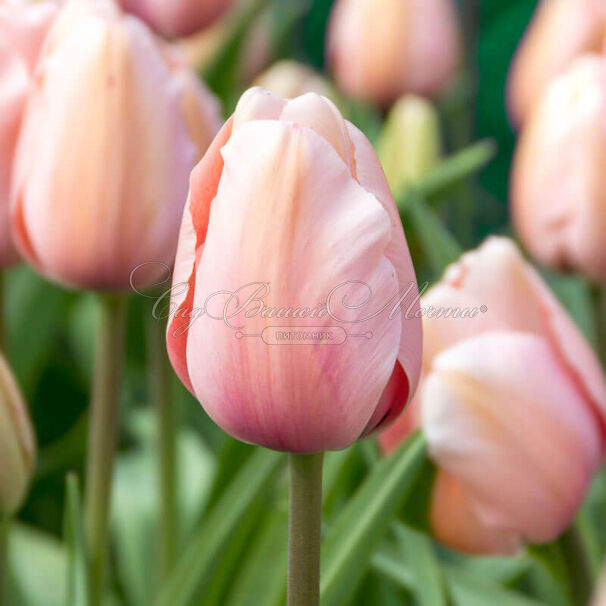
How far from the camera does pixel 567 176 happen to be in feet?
1.80

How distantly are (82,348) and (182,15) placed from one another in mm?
286

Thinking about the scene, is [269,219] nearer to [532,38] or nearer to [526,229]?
[526,229]

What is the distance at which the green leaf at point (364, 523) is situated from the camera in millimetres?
316

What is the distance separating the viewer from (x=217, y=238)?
9.0 inches

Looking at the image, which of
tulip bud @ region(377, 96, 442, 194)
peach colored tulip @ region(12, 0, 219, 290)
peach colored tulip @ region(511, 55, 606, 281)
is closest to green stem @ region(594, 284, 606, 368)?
peach colored tulip @ region(511, 55, 606, 281)

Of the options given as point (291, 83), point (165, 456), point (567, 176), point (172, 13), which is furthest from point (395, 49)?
point (165, 456)

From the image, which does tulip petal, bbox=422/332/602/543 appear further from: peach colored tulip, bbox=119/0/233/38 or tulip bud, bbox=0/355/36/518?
peach colored tulip, bbox=119/0/233/38

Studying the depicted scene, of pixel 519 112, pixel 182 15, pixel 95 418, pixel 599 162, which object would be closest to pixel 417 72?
pixel 519 112

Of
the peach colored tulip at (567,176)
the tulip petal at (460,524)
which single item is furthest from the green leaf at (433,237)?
the tulip petal at (460,524)

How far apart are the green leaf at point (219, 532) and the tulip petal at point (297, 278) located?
166 millimetres

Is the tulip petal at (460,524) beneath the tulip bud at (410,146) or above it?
above

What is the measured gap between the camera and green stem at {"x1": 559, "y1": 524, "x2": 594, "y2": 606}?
383mm

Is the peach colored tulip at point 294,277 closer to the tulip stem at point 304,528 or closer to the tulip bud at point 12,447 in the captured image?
the tulip stem at point 304,528

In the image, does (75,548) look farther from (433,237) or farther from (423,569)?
(433,237)
